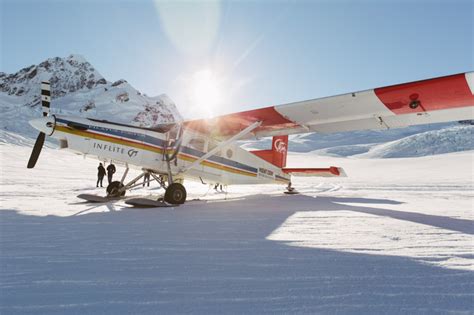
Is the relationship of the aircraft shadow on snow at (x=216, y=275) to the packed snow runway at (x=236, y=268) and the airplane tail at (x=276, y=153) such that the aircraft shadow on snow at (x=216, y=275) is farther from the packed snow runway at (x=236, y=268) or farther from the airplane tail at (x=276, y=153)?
the airplane tail at (x=276, y=153)

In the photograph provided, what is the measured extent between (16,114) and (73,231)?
100 metres

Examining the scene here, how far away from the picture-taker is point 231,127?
7.85 m

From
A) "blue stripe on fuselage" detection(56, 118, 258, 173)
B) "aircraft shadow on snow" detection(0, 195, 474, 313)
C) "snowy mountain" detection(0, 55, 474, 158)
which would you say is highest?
"snowy mountain" detection(0, 55, 474, 158)

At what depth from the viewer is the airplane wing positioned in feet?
15.5

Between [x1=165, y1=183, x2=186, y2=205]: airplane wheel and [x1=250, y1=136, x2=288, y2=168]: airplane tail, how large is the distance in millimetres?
3739

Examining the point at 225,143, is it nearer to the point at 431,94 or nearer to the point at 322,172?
the point at 322,172

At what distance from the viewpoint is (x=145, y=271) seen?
5.80 ft

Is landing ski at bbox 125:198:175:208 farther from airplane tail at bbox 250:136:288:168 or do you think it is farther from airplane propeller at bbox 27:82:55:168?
airplane tail at bbox 250:136:288:168

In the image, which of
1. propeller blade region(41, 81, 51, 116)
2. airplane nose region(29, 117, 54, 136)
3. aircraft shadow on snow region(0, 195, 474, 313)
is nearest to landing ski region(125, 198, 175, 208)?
airplane nose region(29, 117, 54, 136)

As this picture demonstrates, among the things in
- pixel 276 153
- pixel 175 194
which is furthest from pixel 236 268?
pixel 276 153

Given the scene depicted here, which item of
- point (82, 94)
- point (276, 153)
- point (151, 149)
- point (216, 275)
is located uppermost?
point (82, 94)

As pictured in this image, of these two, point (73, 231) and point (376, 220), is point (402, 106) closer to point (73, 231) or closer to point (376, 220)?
point (376, 220)

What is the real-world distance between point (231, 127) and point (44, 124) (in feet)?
14.2

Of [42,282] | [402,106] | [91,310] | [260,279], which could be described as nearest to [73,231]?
[42,282]
